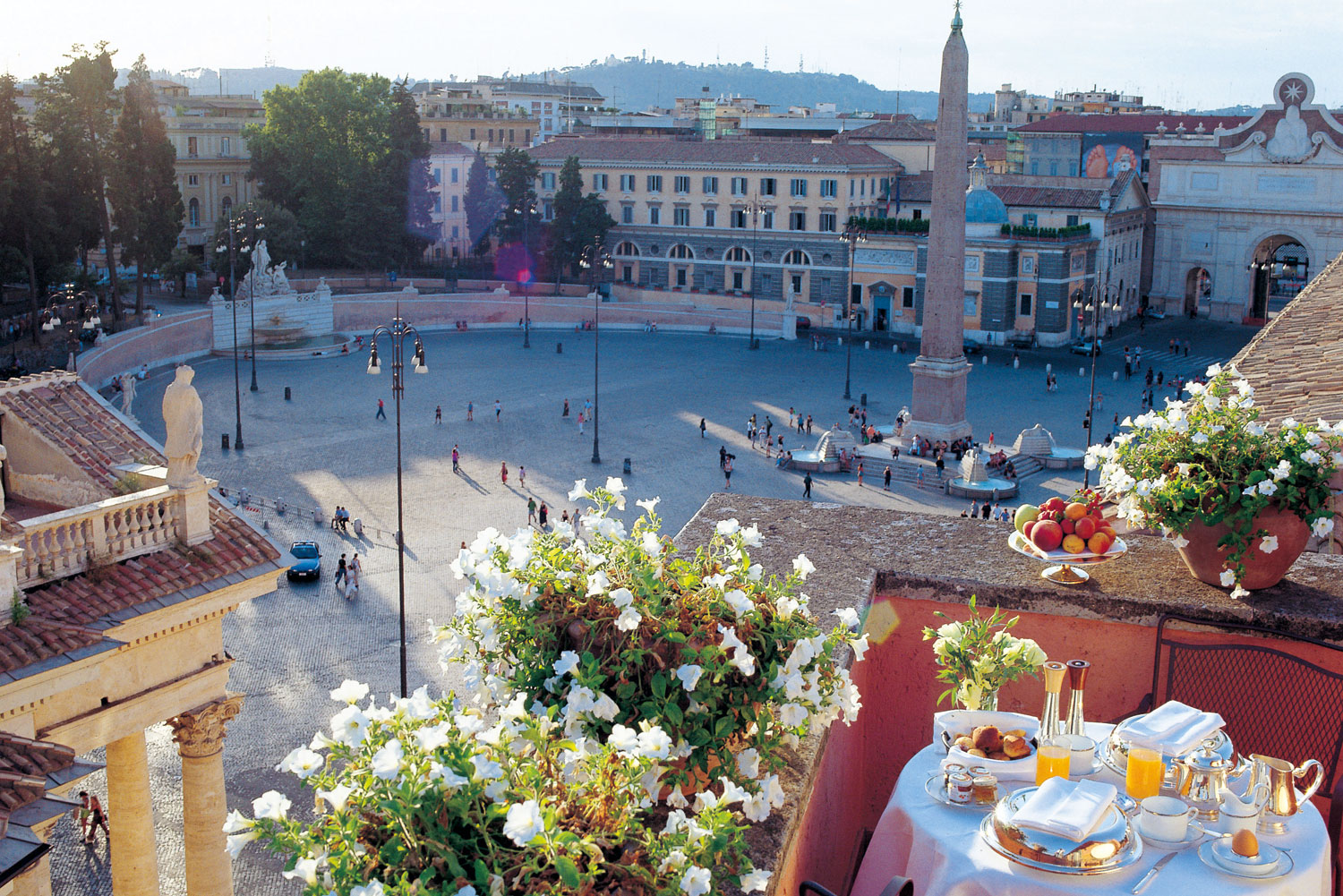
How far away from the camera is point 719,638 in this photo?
373cm

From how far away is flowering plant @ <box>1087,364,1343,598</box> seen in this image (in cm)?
504

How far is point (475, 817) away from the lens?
2820 millimetres

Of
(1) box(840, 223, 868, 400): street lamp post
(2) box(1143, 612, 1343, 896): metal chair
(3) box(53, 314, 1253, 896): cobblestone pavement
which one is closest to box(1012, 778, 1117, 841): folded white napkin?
(2) box(1143, 612, 1343, 896): metal chair

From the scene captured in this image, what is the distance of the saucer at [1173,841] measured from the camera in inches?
146

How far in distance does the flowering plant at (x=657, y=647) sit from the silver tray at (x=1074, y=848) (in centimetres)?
55

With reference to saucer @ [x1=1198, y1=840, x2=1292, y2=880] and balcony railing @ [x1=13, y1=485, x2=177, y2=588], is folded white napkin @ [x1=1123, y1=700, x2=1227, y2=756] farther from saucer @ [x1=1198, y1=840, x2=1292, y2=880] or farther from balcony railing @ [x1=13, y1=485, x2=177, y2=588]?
balcony railing @ [x1=13, y1=485, x2=177, y2=588]

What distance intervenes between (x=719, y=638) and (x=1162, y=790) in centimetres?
137

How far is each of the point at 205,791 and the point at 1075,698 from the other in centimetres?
698

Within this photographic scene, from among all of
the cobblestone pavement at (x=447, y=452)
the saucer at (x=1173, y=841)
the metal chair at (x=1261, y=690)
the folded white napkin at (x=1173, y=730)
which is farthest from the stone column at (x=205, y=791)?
the saucer at (x=1173, y=841)

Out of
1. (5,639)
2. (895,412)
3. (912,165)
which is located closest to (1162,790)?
(5,639)

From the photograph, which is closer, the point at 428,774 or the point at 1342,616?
the point at 428,774

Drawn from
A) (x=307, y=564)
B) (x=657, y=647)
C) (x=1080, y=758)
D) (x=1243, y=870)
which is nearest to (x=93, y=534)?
(x=657, y=647)

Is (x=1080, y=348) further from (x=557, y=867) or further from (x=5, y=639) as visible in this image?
(x=557, y=867)

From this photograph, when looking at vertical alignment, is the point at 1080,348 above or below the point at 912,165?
below
